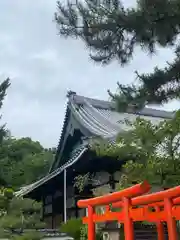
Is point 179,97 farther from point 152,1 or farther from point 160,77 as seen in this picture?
point 152,1

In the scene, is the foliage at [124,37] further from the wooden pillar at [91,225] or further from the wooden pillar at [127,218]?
the wooden pillar at [91,225]

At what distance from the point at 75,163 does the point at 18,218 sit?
101 inches

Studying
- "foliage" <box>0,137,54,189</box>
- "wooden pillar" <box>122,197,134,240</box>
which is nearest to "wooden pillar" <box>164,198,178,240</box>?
"wooden pillar" <box>122,197,134,240</box>

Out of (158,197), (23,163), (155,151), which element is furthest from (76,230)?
(23,163)

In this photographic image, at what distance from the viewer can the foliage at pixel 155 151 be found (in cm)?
629

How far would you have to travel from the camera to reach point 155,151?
649 centimetres

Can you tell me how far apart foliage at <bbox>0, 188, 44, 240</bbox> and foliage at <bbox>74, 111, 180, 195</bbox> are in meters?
2.97

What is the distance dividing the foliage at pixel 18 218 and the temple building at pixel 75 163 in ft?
5.74

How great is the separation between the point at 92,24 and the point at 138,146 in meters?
2.51

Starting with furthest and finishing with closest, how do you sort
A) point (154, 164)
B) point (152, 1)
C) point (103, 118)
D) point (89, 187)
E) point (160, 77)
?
point (103, 118) < point (89, 187) < point (154, 164) < point (160, 77) < point (152, 1)

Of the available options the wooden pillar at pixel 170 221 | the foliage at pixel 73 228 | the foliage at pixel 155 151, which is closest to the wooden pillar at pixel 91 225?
the foliage at pixel 155 151

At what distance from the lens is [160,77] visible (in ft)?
15.6

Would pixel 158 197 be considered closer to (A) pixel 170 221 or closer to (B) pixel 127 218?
(A) pixel 170 221

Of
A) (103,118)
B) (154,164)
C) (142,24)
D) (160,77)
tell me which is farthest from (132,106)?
(103,118)
